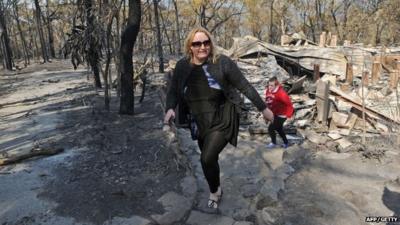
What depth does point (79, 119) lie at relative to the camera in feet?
29.8

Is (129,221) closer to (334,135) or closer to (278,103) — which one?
(278,103)

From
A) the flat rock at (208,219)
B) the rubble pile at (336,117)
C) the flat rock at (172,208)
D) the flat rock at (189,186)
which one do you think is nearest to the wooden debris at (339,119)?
the rubble pile at (336,117)

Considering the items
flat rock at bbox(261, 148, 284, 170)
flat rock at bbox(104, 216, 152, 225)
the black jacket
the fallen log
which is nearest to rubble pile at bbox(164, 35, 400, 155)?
the black jacket

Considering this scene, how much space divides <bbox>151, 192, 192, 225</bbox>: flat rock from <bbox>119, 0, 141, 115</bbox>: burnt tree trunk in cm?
486

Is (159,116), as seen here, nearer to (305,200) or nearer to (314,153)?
(314,153)

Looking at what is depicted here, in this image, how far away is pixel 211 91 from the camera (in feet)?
11.7

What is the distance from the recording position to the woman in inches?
138

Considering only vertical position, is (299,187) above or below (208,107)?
below

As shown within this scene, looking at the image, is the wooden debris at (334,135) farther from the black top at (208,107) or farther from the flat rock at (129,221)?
the flat rock at (129,221)

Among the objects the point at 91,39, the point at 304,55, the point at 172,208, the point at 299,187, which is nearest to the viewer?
the point at 172,208

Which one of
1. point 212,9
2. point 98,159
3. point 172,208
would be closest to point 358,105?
point 98,159

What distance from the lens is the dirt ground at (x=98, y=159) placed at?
4.27 meters

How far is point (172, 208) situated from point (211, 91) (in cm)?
140

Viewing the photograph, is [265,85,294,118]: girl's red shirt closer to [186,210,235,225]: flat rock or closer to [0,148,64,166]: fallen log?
[186,210,235,225]: flat rock
